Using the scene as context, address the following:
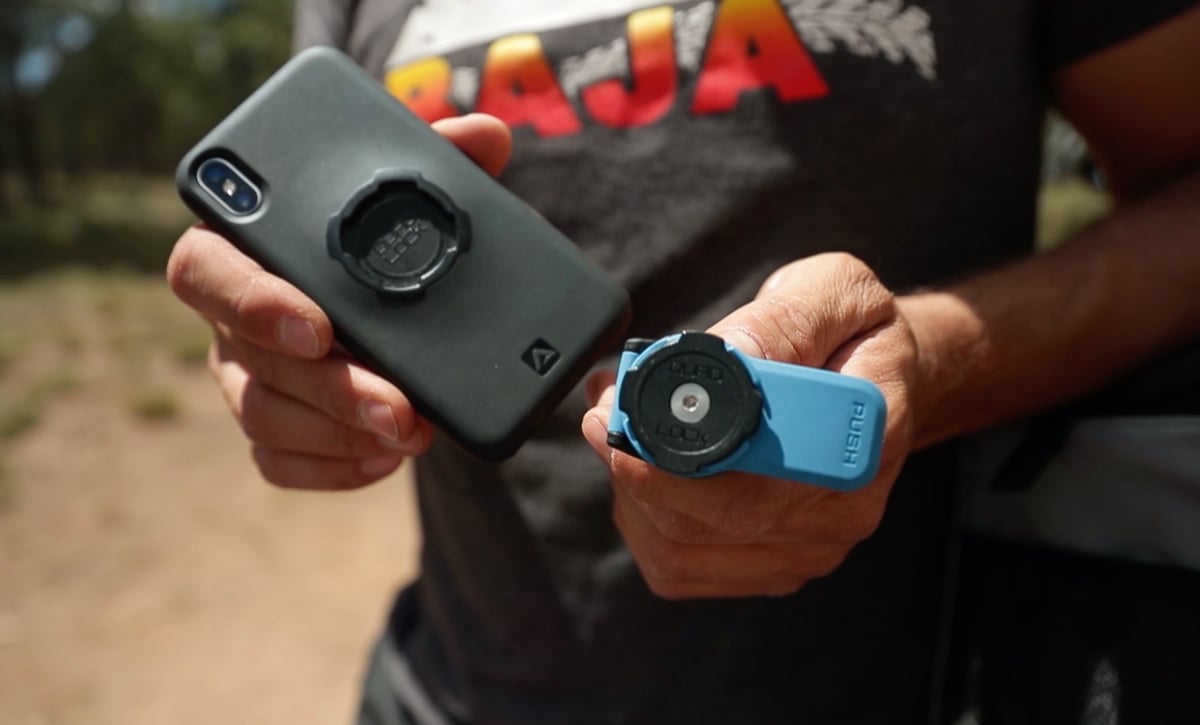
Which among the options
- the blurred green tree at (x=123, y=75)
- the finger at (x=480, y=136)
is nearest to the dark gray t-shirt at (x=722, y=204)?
the finger at (x=480, y=136)

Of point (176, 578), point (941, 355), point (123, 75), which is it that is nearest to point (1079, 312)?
point (941, 355)

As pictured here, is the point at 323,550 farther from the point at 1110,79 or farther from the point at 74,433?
the point at 1110,79

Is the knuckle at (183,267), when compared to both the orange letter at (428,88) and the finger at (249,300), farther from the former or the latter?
the orange letter at (428,88)

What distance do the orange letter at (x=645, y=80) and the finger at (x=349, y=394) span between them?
0.36 metres

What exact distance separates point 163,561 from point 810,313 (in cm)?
299

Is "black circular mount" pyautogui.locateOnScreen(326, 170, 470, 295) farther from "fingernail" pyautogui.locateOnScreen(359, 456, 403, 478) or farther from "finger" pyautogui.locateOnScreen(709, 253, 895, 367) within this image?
"finger" pyautogui.locateOnScreen(709, 253, 895, 367)

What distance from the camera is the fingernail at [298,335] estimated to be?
71 centimetres

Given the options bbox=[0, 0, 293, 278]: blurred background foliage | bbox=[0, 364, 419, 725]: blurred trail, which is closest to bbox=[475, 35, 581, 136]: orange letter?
bbox=[0, 364, 419, 725]: blurred trail

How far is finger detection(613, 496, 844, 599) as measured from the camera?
676mm

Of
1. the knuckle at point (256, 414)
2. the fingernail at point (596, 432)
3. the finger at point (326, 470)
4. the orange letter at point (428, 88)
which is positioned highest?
the orange letter at point (428, 88)

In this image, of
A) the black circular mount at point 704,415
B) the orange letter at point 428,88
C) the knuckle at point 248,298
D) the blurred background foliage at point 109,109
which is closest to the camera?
the black circular mount at point 704,415

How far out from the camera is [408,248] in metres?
0.77

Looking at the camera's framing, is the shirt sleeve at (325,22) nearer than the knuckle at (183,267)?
No

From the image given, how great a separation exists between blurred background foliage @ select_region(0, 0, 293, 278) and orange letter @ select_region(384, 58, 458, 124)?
5771mm
